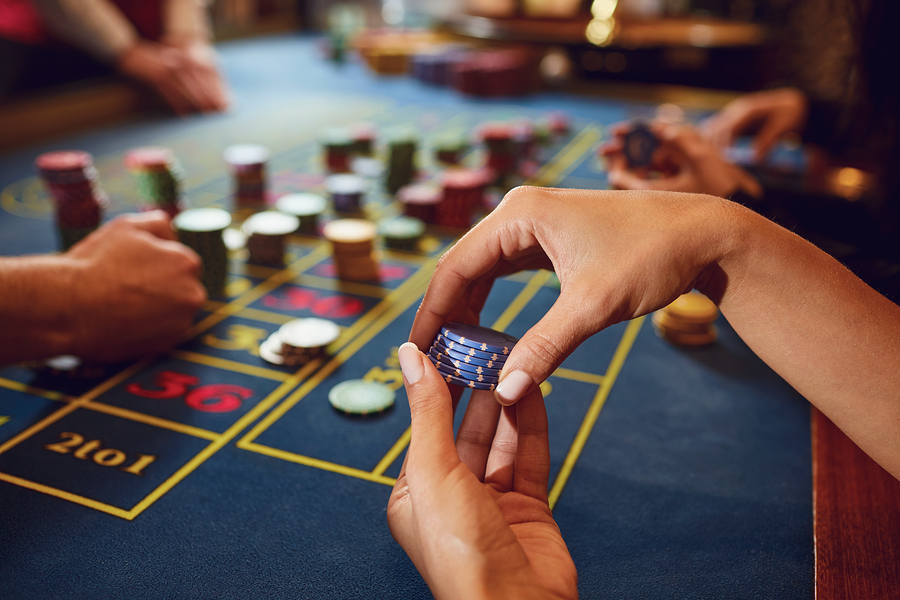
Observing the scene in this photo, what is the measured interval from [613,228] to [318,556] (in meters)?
0.67

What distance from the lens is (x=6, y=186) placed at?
9.46 feet

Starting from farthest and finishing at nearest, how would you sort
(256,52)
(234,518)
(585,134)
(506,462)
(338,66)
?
(256,52) < (338,66) < (585,134) < (234,518) < (506,462)

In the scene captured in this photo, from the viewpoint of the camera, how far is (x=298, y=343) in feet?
5.36

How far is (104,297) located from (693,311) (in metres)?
1.46

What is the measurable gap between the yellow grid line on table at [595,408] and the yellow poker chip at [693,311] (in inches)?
4.6

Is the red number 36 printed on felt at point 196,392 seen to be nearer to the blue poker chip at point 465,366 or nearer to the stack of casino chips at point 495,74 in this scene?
the blue poker chip at point 465,366

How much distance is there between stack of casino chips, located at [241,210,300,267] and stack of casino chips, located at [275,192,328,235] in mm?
177

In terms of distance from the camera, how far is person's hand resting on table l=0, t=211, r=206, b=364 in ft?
4.70

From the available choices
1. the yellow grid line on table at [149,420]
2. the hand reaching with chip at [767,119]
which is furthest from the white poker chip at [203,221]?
the hand reaching with chip at [767,119]

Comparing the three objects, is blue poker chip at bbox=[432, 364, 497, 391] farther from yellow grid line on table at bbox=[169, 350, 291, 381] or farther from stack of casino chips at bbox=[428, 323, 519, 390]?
yellow grid line on table at bbox=[169, 350, 291, 381]

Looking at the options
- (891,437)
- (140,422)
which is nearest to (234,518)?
(140,422)

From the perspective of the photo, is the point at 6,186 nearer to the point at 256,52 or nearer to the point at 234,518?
the point at 234,518

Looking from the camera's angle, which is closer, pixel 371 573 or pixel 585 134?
pixel 371 573

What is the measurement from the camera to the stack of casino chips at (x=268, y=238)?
2.14m
